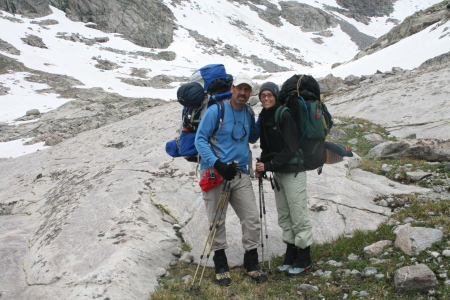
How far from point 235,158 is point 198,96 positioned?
1.13 metres

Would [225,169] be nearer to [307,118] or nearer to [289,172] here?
[289,172]

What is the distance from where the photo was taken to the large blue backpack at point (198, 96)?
17.1 feet

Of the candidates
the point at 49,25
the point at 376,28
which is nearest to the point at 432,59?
the point at 49,25

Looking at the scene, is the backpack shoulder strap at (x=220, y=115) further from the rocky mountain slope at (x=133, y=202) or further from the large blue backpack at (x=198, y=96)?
the rocky mountain slope at (x=133, y=202)

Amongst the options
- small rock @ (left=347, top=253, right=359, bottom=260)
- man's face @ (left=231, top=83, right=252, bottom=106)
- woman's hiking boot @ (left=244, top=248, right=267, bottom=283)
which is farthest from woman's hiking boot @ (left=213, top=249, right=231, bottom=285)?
man's face @ (left=231, top=83, right=252, bottom=106)

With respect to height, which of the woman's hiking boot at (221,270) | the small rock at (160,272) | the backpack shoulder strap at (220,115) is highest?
the backpack shoulder strap at (220,115)

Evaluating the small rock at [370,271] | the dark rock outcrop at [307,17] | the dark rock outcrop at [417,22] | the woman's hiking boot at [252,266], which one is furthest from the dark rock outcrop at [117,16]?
the small rock at [370,271]

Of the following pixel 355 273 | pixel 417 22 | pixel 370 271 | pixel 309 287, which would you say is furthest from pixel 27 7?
pixel 370 271

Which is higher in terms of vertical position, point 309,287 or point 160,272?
point 309,287

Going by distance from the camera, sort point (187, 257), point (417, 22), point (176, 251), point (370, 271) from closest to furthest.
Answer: point (370, 271), point (187, 257), point (176, 251), point (417, 22)

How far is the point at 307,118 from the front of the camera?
5.02 m

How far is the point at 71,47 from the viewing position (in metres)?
74.8

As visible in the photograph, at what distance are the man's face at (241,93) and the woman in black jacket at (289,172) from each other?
0.90 ft

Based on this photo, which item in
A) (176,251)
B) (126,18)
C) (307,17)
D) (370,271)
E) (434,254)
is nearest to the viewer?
(434,254)
